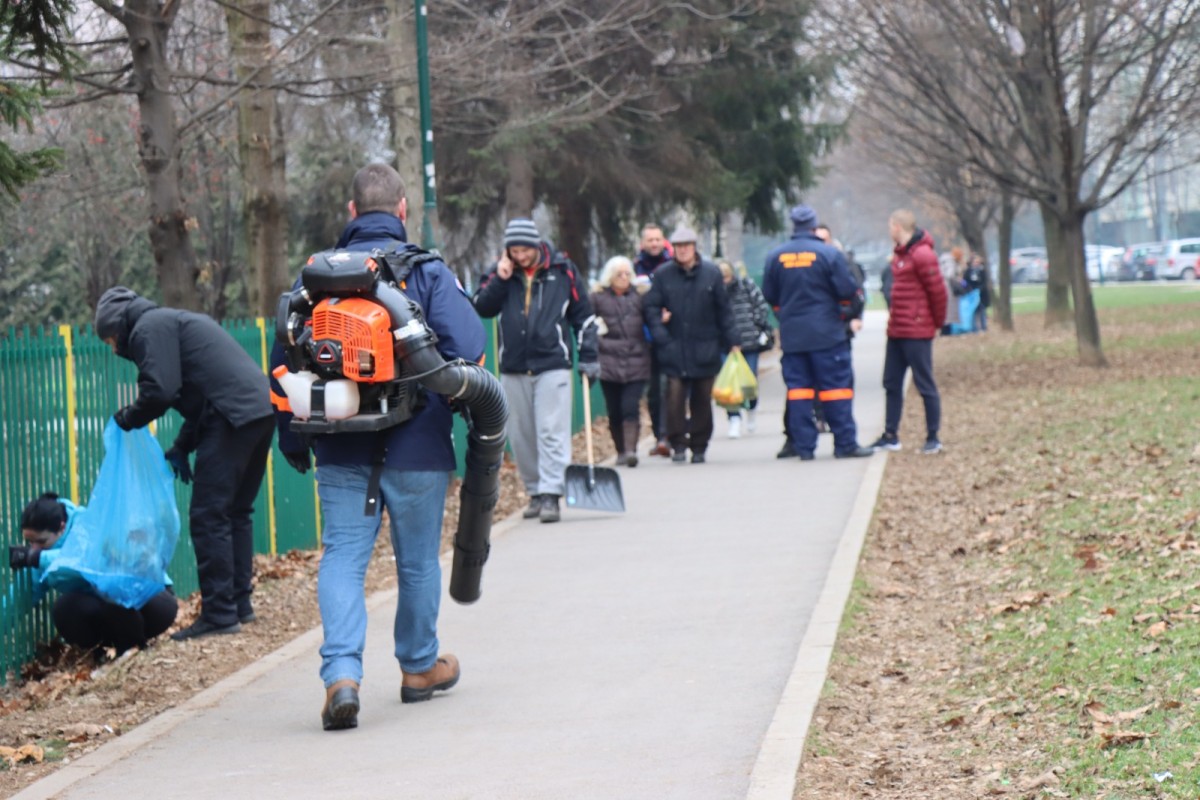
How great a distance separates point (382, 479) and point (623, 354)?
885 centimetres

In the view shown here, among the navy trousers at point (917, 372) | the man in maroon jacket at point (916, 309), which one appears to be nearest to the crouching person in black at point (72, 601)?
the man in maroon jacket at point (916, 309)

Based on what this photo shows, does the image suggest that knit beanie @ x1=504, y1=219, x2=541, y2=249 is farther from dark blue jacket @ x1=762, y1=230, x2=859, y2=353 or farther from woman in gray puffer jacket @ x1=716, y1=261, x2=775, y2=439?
woman in gray puffer jacket @ x1=716, y1=261, x2=775, y2=439

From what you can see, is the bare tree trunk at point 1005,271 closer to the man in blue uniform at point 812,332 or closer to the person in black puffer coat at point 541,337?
the man in blue uniform at point 812,332

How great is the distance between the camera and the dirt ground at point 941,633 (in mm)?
5805

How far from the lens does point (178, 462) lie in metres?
9.01

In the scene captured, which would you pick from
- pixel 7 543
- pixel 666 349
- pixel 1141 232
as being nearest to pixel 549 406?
pixel 666 349

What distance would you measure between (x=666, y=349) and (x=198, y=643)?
7.15 metres

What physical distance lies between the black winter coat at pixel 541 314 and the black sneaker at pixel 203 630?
3.70 m

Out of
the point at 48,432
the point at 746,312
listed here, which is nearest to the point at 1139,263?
the point at 746,312

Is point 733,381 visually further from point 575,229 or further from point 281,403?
point 281,403

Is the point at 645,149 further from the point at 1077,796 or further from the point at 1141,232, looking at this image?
the point at 1141,232

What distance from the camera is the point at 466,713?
6.86 meters

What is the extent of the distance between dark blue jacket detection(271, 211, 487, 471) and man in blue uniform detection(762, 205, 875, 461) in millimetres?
8484

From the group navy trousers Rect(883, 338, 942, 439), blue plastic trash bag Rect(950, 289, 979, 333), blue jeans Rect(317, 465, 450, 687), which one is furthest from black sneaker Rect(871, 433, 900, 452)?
blue plastic trash bag Rect(950, 289, 979, 333)
